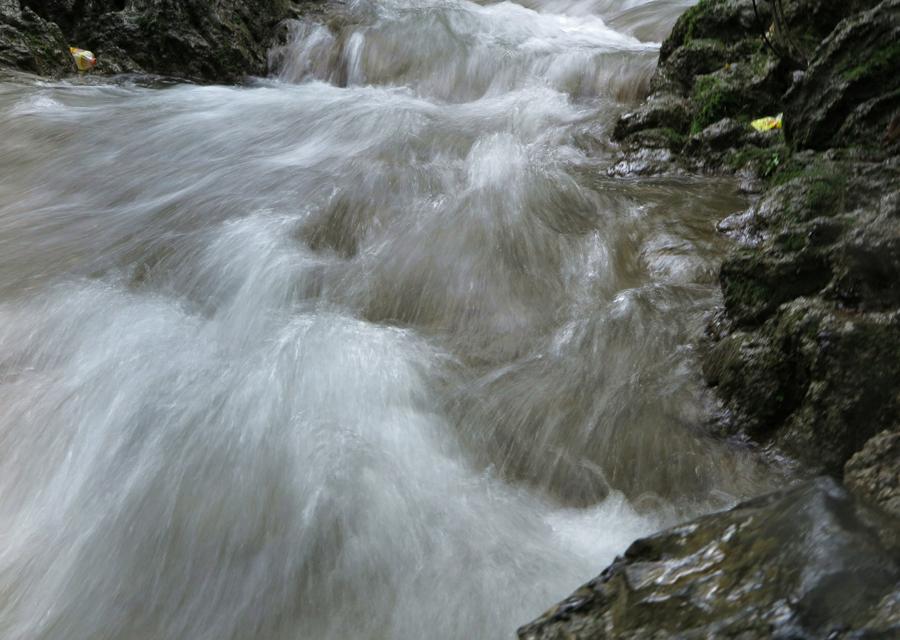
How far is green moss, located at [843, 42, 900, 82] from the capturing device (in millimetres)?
4164

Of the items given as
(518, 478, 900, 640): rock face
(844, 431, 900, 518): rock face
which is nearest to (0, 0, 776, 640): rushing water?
(518, 478, 900, 640): rock face

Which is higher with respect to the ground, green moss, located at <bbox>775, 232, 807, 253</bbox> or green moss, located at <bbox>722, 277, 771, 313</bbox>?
green moss, located at <bbox>775, 232, 807, 253</bbox>

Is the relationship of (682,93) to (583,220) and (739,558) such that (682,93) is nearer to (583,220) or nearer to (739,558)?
(583,220)

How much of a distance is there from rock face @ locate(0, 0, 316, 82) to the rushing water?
4.56 ft

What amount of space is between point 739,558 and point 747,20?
5856 millimetres

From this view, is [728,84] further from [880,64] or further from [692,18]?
[880,64]

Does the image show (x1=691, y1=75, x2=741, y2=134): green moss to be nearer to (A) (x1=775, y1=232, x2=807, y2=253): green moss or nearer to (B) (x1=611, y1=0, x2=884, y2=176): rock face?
(B) (x1=611, y1=0, x2=884, y2=176): rock face

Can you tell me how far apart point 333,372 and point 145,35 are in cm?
637

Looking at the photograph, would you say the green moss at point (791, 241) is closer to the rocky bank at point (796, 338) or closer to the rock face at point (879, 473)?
the rocky bank at point (796, 338)

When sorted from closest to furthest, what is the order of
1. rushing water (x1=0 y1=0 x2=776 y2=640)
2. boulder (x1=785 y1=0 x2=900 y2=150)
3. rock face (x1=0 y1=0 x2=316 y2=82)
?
rushing water (x1=0 y1=0 x2=776 y2=640) → boulder (x1=785 y1=0 x2=900 y2=150) → rock face (x1=0 y1=0 x2=316 y2=82)

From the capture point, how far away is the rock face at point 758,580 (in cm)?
168

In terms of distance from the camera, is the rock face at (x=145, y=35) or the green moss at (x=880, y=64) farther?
the rock face at (x=145, y=35)

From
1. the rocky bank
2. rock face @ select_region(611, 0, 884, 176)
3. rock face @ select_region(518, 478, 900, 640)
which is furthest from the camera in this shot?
rock face @ select_region(611, 0, 884, 176)

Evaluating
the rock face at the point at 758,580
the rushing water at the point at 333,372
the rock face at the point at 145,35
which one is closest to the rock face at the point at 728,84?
the rushing water at the point at 333,372
